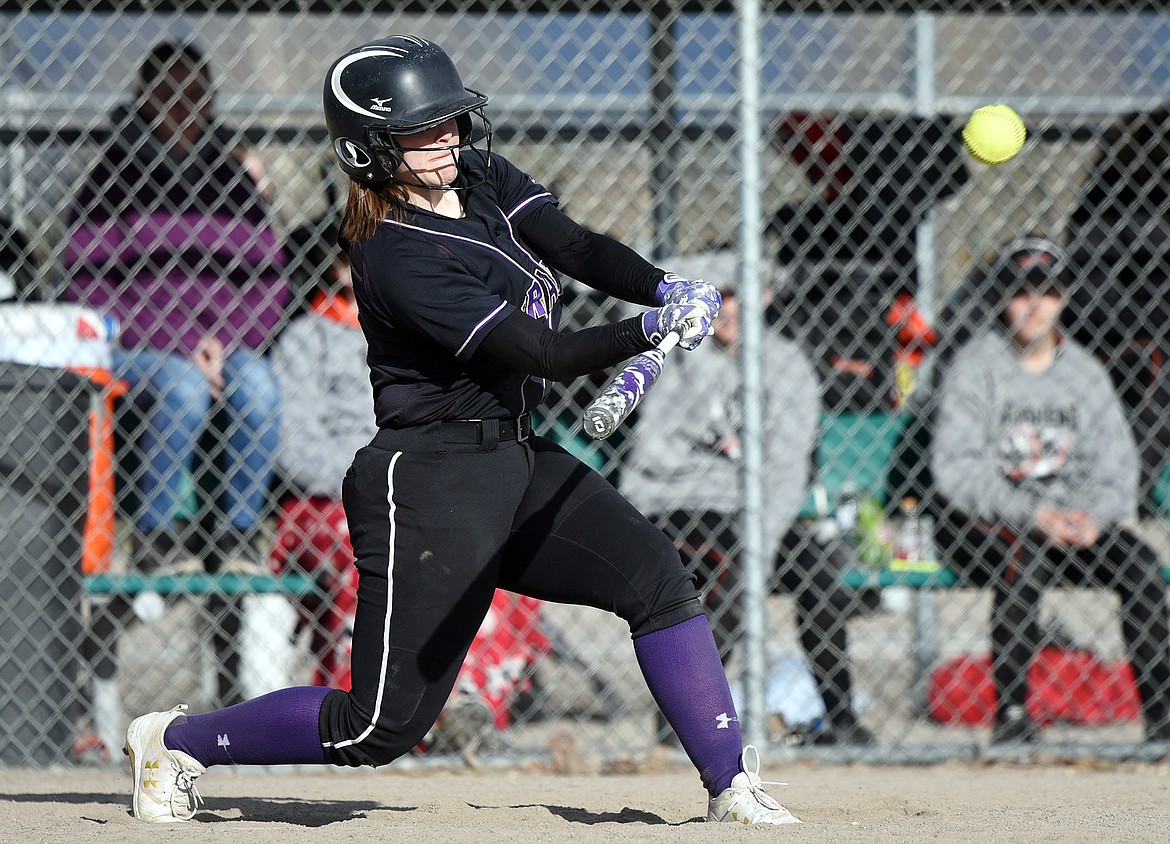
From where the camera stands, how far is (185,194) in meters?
4.62

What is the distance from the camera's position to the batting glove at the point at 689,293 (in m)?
2.58

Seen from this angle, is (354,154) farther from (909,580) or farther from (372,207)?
(909,580)

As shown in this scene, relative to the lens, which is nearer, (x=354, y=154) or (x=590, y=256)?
(x=354, y=154)

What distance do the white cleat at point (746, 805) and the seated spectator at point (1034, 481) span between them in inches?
76.3

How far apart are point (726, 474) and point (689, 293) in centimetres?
206

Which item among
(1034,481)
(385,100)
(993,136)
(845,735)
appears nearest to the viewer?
(385,100)

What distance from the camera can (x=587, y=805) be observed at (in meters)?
3.48

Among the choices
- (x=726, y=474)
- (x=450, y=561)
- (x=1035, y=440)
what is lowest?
(x=450, y=561)

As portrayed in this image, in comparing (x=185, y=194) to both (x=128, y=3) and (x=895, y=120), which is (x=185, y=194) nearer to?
(x=128, y=3)

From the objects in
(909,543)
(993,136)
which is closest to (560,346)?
(993,136)

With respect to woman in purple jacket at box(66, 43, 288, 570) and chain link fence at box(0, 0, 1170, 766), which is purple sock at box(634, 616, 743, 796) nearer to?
chain link fence at box(0, 0, 1170, 766)

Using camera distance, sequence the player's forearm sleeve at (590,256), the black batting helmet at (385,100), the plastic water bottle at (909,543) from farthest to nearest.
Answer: the plastic water bottle at (909,543) < the player's forearm sleeve at (590,256) < the black batting helmet at (385,100)

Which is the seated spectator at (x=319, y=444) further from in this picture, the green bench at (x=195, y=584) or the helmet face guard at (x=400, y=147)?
the helmet face guard at (x=400, y=147)

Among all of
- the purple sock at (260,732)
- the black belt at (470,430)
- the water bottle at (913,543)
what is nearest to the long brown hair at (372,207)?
the black belt at (470,430)
